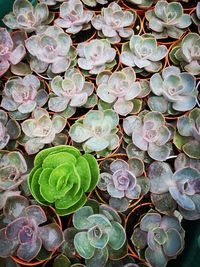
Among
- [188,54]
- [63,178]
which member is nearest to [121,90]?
[188,54]

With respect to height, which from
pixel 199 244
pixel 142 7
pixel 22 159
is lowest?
pixel 199 244

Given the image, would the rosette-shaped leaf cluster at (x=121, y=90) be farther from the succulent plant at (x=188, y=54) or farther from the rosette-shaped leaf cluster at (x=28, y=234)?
the rosette-shaped leaf cluster at (x=28, y=234)

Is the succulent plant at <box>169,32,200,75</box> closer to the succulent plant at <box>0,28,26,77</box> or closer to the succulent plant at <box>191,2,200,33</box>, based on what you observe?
the succulent plant at <box>191,2,200,33</box>

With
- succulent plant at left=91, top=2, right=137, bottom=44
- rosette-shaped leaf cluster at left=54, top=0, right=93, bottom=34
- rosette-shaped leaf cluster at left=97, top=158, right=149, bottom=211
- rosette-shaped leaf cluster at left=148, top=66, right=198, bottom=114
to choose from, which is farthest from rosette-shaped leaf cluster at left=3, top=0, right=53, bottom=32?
rosette-shaped leaf cluster at left=97, top=158, right=149, bottom=211

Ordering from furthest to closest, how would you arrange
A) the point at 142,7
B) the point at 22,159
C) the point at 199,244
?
A: the point at 142,7 < the point at 22,159 < the point at 199,244

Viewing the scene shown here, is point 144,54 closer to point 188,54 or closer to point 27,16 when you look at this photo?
point 188,54

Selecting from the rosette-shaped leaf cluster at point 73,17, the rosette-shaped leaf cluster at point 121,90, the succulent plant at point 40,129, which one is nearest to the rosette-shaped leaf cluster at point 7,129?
the succulent plant at point 40,129

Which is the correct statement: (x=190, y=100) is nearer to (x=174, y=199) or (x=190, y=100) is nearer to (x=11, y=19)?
(x=174, y=199)

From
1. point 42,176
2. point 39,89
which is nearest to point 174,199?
point 42,176
